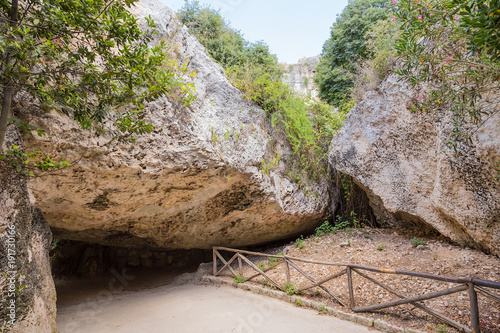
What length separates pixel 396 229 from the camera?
639cm

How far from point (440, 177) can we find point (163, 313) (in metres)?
5.38

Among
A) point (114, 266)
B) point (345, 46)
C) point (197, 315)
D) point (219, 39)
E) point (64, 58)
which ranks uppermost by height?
point (345, 46)

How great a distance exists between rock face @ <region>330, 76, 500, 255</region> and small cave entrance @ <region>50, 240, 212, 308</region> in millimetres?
5581

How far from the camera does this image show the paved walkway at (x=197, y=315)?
152 inches

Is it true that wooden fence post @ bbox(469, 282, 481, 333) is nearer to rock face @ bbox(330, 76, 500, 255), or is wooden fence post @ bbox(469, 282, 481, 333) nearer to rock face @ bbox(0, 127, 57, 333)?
rock face @ bbox(330, 76, 500, 255)

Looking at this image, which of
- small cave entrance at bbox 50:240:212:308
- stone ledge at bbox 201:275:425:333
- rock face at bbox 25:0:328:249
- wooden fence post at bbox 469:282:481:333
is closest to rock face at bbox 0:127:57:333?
rock face at bbox 25:0:328:249

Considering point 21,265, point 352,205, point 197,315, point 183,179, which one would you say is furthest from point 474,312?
point 21,265

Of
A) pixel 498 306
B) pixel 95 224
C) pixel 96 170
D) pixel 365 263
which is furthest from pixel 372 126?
pixel 95 224

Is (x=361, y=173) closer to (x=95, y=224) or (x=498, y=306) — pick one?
(x=498, y=306)

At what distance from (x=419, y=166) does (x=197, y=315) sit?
15.9ft

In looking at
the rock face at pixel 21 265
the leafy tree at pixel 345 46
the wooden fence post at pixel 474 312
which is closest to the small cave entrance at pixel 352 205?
the wooden fence post at pixel 474 312

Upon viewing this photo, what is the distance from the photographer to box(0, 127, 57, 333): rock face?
2695 millimetres

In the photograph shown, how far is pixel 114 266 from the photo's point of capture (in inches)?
369

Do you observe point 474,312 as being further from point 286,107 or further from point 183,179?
point 286,107
